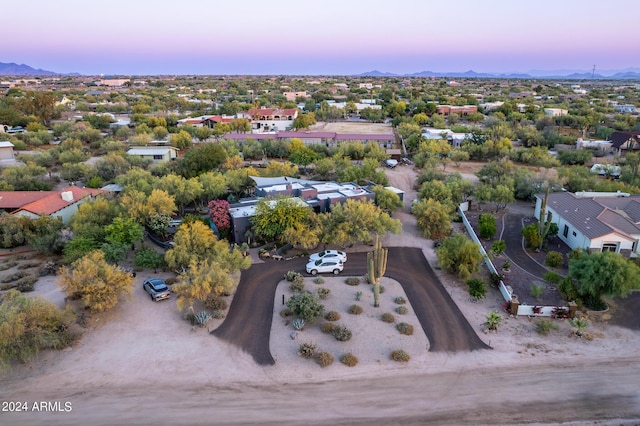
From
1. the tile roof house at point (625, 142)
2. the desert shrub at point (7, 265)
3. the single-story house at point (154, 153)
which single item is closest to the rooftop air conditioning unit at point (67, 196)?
the desert shrub at point (7, 265)

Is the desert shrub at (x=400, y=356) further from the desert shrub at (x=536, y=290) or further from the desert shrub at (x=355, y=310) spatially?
the desert shrub at (x=536, y=290)

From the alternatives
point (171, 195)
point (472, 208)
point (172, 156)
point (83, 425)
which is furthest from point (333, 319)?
point (172, 156)

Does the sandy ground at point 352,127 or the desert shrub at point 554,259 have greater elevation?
the sandy ground at point 352,127

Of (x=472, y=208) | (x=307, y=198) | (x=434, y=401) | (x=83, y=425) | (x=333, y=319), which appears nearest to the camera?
(x=83, y=425)

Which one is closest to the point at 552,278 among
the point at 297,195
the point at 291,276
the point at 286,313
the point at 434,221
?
the point at 434,221

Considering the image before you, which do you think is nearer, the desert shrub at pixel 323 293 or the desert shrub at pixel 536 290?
the desert shrub at pixel 536 290

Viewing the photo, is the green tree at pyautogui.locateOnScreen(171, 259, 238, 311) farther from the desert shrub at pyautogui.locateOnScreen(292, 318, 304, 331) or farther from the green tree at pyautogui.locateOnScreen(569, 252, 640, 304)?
the green tree at pyautogui.locateOnScreen(569, 252, 640, 304)

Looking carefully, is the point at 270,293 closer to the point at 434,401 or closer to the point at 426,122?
the point at 434,401

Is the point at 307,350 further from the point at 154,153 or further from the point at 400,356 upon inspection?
the point at 154,153
